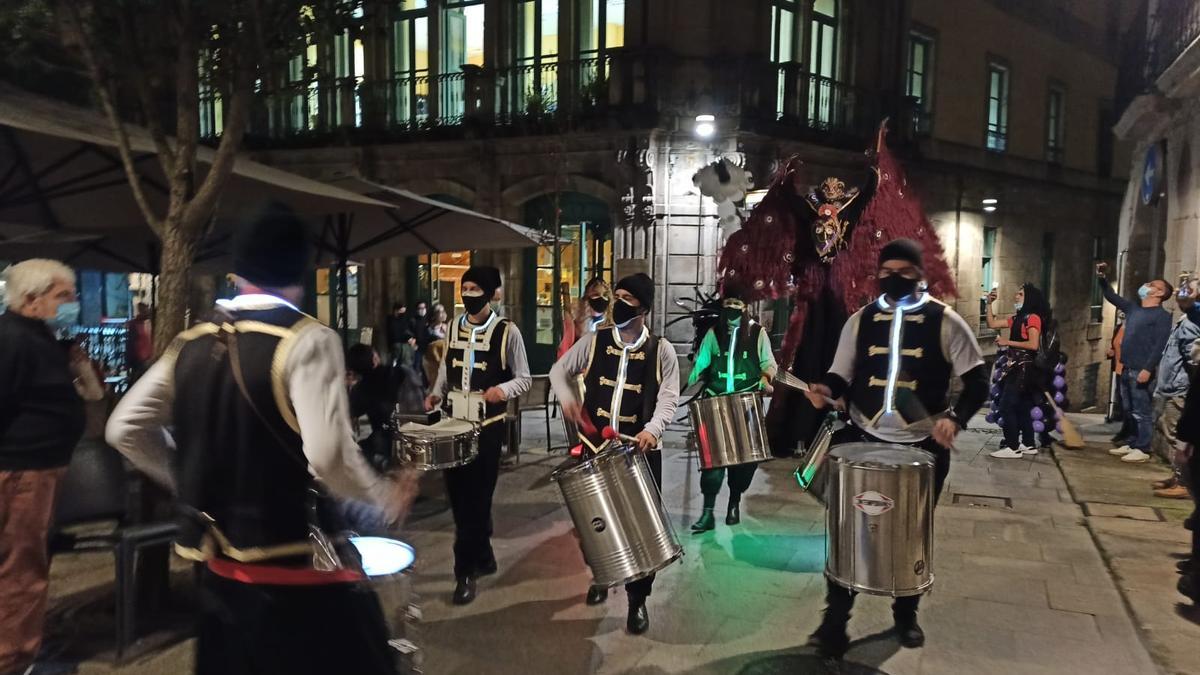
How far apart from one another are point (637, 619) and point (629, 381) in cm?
133

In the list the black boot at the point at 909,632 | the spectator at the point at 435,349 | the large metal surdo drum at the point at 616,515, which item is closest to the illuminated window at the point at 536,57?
the spectator at the point at 435,349

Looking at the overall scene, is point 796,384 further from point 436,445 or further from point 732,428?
point 436,445

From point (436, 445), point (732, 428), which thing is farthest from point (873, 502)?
point (436, 445)

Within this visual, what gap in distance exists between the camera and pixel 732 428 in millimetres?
5969

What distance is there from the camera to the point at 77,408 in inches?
164

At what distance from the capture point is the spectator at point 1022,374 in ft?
31.9

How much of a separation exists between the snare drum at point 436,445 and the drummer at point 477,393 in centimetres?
21

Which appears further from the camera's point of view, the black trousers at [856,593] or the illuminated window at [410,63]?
the illuminated window at [410,63]

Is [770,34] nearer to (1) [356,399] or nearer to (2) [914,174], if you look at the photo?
(2) [914,174]

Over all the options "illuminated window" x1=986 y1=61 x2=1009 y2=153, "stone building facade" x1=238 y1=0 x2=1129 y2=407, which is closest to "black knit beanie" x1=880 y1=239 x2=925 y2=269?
"stone building facade" x1=238 y1=0 x2=1129 y2=407

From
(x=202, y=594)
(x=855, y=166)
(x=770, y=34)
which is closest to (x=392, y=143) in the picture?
(x=770, y=34)

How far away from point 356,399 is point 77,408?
303 cm

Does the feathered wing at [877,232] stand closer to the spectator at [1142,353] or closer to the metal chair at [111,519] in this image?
the spectator at [1142,353]

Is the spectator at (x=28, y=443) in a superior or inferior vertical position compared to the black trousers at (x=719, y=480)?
superior
